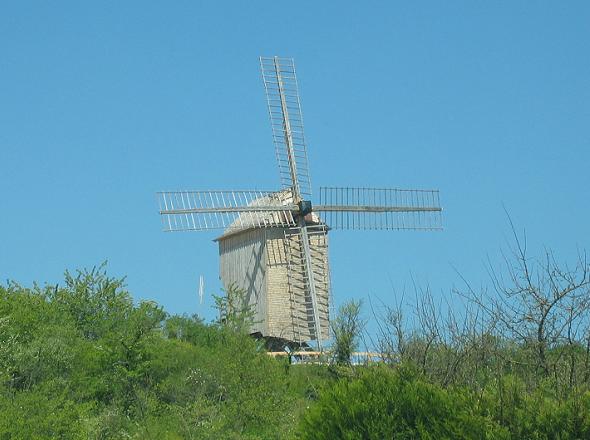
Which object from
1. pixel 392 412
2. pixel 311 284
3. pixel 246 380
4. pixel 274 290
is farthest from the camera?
pixel 311 284

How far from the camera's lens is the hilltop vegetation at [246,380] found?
15641 mm

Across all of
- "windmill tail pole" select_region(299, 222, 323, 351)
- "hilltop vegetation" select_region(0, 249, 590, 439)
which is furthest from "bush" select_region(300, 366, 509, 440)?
"windmill tail pole" select_region(299, 222, 323, 351)

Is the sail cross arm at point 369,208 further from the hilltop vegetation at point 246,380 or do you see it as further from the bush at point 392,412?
the bush at point 392,412

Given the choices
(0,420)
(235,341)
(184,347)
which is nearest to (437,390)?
(0,420)

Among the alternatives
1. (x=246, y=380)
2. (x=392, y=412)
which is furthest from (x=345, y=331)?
(x=392, y=412)

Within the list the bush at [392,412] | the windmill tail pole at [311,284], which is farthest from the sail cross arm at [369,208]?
the bush at [392,412]

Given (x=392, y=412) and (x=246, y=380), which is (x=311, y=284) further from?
(x=392, y=412)

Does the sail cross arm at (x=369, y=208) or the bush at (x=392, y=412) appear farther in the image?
the sail cross arm at (x=369, y=208)

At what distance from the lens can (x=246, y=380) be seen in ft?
105

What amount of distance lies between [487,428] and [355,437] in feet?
6.92

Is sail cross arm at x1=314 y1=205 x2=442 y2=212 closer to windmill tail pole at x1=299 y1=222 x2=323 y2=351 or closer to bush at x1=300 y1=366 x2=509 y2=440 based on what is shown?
windmill tail pole at x1=299 y1=222 x2=323 y2=351

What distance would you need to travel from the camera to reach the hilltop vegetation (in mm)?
15641

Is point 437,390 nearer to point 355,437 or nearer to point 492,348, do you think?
point 355,437

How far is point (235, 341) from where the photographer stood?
3353 cm
